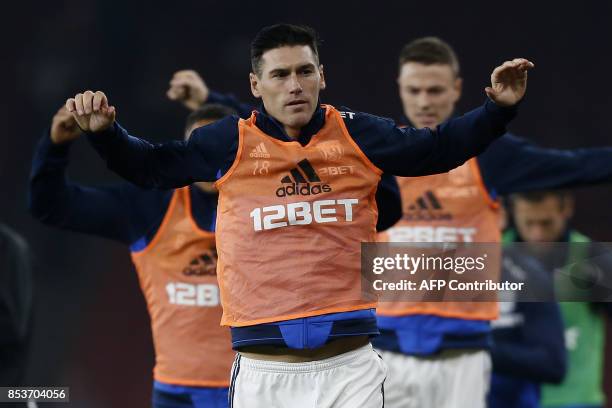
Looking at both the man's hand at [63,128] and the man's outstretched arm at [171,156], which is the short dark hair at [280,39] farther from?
the man's hand at [63,128]

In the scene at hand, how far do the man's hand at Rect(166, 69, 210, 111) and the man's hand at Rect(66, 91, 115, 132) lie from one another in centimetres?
183

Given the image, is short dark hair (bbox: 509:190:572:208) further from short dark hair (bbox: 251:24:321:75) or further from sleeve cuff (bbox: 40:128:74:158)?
short dark hair (bbox: 251:24:321:75)

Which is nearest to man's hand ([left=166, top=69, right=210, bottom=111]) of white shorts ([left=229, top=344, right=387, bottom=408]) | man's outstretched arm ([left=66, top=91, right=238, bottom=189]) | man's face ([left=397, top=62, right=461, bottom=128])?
man's face ([left=397, top=62, right=461, bottom=128])

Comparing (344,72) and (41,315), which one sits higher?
(344,72)

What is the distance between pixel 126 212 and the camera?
5.12 metres

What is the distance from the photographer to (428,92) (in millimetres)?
5824

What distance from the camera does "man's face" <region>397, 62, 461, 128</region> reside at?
5797 millimetres

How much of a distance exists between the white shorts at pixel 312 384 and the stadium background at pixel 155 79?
4199mm

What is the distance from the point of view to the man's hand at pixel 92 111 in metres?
3.77

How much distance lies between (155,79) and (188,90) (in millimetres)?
2478

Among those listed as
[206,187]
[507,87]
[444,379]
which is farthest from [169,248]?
[507,87]

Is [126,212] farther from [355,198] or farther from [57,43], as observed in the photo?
[57,43]

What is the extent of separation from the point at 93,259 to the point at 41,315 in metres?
0.50

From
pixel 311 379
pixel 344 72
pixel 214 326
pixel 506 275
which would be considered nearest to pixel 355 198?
pixel 311 379
